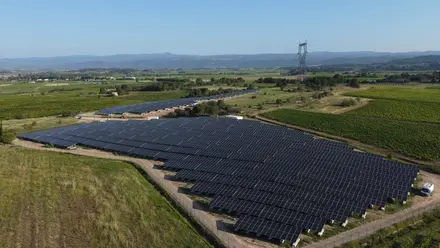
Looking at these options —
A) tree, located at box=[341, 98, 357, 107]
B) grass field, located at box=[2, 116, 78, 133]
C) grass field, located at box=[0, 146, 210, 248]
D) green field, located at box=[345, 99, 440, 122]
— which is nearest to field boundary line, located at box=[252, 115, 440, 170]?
green field, located at box=[345, 99, 440, 122]

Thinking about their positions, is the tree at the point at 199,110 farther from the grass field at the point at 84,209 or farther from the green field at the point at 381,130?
the grass field at the point at 84,209

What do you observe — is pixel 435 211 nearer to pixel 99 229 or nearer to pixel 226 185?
pixel 226 185

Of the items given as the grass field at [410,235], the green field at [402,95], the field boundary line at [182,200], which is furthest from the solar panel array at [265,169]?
the green field at [402,95]

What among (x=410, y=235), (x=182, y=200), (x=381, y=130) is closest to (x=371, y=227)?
(x=410, y=235)

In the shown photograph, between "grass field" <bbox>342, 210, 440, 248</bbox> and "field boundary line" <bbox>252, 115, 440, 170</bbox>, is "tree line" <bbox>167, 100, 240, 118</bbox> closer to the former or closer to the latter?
"field boundary line" <bbox>252, 115, 440, 170</bbox>

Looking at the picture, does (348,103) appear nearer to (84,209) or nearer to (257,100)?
(257,100)

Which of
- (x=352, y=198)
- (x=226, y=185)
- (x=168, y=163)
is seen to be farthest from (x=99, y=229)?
(x=352, y=198)
